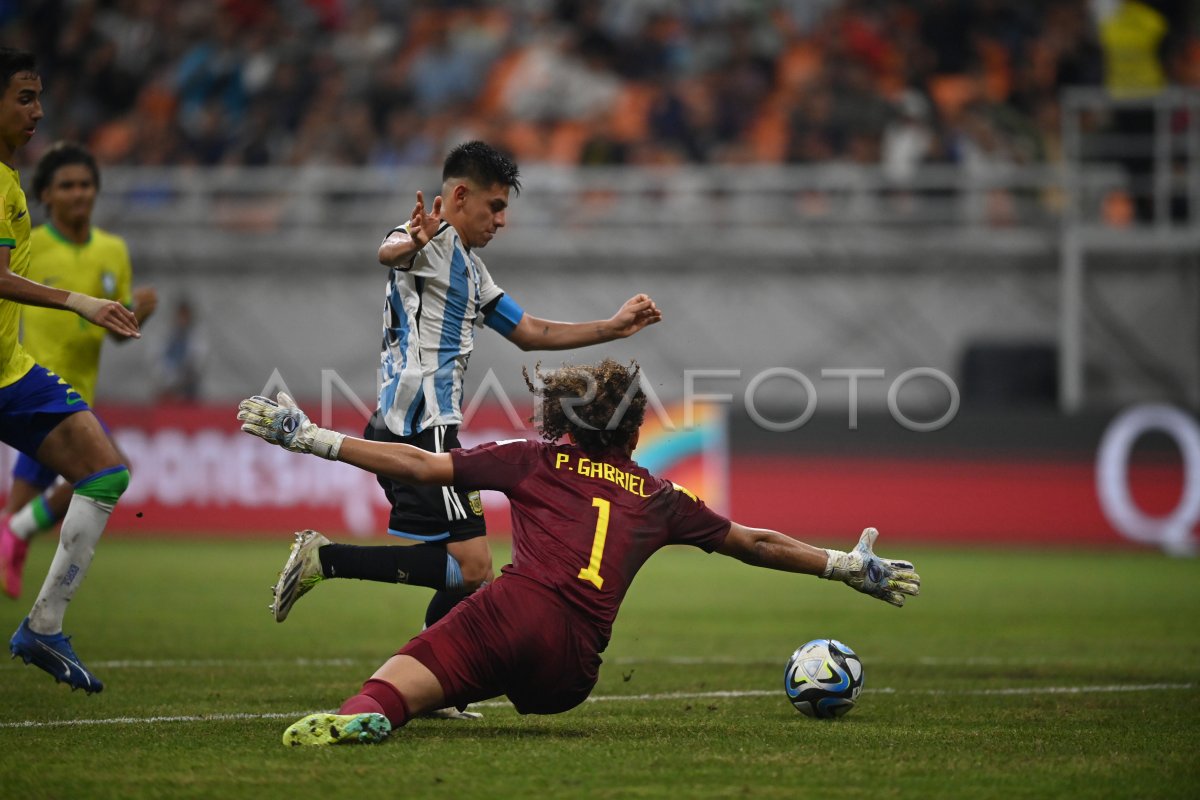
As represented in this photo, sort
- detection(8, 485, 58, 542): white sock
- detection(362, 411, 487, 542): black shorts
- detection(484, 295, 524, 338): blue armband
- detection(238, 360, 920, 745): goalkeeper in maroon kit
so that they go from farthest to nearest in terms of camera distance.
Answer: detection(8, 485, 58, 542): white sock < detection(484, 295, 524, 338): blue armband < detection(362, 411, 487, 542): black shorts < detection(238, 360, 920, 745): goalkeeper in maroon kit

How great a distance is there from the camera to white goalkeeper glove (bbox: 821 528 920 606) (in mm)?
Answer: 6656

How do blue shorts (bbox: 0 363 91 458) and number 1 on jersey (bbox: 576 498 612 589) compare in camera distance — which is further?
blue shorts (bbox: 0 363 91 458)

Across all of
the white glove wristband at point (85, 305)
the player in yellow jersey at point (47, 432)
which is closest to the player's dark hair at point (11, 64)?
the player in yellow jersey at point (47, 432)

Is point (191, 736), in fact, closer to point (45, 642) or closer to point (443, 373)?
point (45, 642)

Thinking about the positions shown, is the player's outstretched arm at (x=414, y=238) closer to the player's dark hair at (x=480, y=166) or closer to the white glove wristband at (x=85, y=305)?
the player's dark hair at (x=480, y=166)

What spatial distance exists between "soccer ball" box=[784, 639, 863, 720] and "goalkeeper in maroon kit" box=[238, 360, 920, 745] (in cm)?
72

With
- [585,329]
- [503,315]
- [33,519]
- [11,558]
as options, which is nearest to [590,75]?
[33,519]

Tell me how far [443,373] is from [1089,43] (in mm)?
14945

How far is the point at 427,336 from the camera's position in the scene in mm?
7449

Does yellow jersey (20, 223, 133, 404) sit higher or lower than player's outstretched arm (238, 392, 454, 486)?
higher

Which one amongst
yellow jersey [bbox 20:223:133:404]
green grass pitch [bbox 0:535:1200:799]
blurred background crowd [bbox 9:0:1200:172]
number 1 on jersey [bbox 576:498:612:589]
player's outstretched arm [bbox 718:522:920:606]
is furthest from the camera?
blurred background crowd [bbox 9:0:1200:172]

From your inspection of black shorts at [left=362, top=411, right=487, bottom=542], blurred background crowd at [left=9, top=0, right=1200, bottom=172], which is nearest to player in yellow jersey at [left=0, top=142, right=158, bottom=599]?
black shorts at [left=362, top=411, right=487, bottom=542]

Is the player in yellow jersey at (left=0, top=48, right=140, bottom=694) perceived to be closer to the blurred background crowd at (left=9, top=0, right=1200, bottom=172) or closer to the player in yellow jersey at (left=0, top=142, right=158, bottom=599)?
the player in yellow jersey at (left=0, top=142, right=158, bottom=599)

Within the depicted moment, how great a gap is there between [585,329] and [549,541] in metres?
1.74
